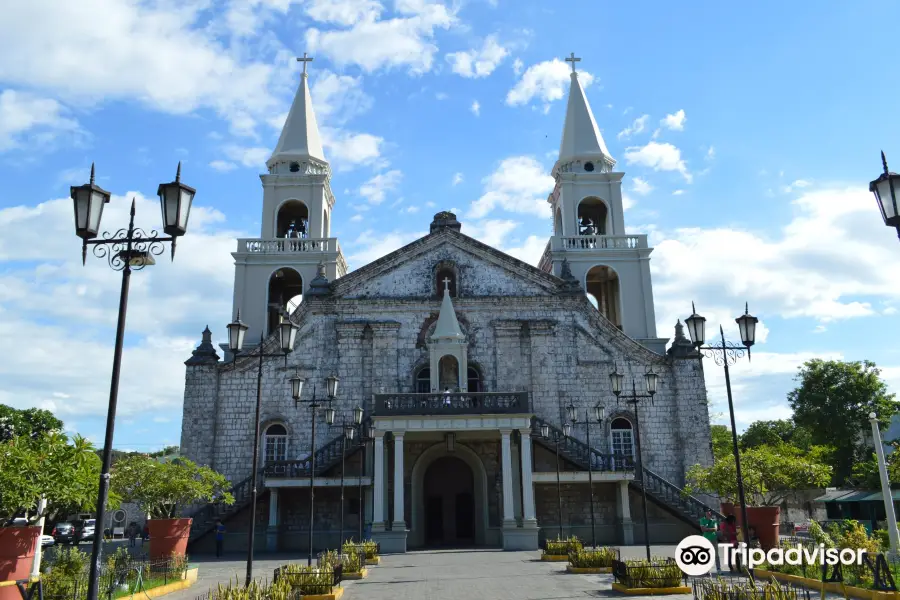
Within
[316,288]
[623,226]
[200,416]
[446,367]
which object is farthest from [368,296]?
[623,226]

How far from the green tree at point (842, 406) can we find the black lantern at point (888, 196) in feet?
141

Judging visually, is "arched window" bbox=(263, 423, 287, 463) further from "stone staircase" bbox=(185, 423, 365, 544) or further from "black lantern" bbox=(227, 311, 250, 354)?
"black lantern" bbox=(227, 311, 250, 354)

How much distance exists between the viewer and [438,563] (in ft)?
69.6

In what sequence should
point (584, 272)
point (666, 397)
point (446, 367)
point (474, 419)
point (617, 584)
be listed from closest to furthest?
point (617, 584), point (474, 419), point (446, 367), point (666, 397), point (584, 272)

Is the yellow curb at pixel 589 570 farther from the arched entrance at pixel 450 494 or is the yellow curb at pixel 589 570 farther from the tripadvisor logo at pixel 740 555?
the arched entrance at pixel 450 494

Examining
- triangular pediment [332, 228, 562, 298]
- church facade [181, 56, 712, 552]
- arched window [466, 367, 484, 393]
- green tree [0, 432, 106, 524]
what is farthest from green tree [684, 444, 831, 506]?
green tree [0, 432, 106, 524]

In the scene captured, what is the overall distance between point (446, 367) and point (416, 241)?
6.79m

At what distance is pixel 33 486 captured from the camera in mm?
11438

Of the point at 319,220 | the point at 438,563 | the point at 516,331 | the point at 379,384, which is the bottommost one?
the point at 438,563

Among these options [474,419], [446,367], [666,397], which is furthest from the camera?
[666,397]

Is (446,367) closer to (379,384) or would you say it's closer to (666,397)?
(379,384)

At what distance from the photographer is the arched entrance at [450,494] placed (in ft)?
94.1

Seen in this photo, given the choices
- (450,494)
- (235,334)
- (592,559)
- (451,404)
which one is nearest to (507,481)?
(451,404)

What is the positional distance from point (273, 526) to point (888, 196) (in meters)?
25.0
